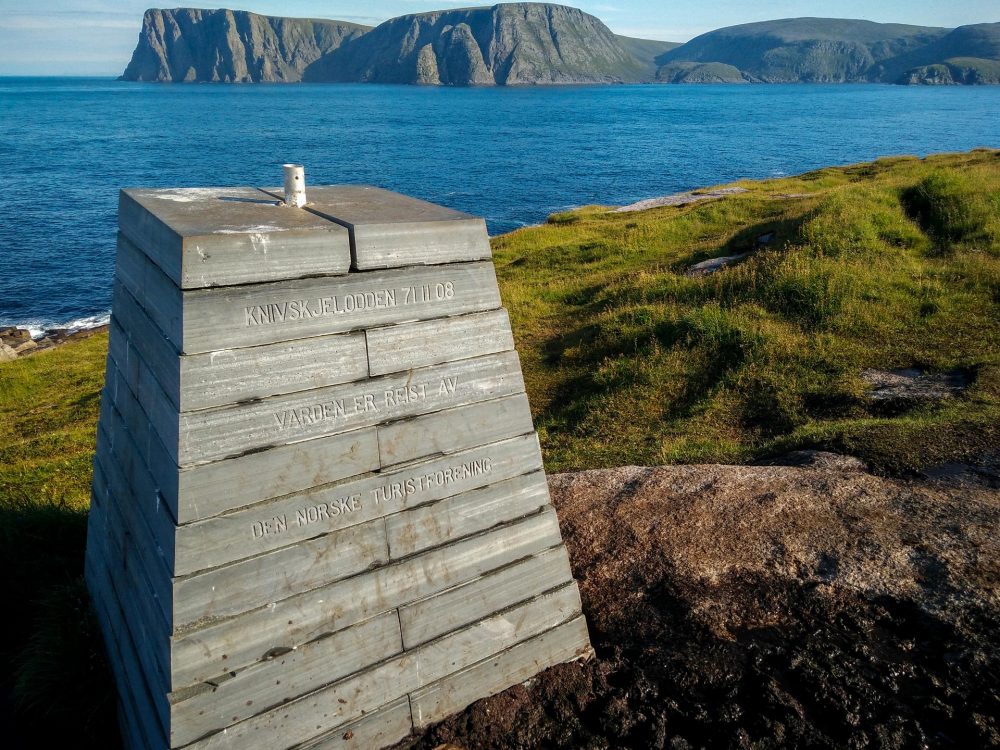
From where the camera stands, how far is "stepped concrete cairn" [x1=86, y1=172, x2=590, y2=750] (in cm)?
393

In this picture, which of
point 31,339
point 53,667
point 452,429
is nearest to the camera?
point 452,429

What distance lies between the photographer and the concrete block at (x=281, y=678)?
4023mm

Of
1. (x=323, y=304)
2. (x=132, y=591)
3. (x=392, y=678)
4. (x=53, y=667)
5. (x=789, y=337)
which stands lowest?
(x=789, y=337)

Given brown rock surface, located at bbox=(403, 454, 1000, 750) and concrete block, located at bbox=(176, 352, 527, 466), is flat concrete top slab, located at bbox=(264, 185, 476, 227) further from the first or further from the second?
brown rock surface, located at bbox=(403, 454, 1000, 750)

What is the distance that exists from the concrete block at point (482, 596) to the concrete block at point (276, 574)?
1.53 feet

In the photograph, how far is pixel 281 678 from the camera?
4.28 m

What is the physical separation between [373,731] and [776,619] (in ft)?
9.52

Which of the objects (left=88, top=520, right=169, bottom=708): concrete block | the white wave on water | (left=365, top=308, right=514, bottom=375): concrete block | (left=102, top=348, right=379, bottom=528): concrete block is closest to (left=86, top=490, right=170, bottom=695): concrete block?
(left=88, top=520, right=169, bottom=708): concrete block

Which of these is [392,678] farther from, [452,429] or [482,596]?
[452,429]

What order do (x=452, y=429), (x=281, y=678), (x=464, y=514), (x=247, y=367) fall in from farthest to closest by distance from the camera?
(x=464, y=514)
(x=452, y=429)
(x=281, y=678)
(x=247, y=367)

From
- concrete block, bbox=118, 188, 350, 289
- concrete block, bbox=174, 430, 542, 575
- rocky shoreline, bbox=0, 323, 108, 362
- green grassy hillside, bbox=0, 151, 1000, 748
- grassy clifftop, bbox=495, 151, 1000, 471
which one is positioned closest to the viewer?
concrete block, bbox=118, 188, 350, 289

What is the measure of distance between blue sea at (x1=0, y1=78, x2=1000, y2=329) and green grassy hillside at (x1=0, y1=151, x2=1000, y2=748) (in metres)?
24.3

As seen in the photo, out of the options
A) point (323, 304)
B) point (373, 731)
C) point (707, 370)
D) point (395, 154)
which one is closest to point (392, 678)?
point (373, 731)

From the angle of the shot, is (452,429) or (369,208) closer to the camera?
(452,429)
